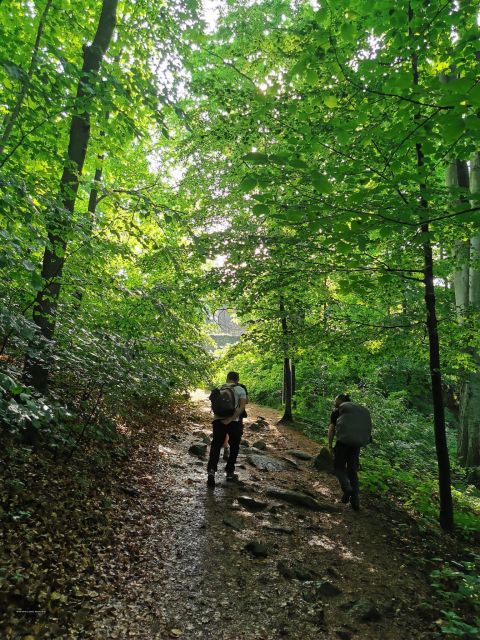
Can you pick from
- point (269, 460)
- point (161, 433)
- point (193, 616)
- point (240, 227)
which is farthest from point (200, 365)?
point (193, 616)

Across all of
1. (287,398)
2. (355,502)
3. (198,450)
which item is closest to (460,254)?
(355,502)

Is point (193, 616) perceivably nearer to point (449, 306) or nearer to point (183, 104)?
point (449, 306)

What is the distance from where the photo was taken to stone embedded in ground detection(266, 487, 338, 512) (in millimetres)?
6500

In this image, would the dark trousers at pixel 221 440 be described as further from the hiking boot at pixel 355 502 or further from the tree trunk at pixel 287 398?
the tree trunk at pixel 287 398

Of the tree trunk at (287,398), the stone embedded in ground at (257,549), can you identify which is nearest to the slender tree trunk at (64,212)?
the stone embedded in ground at (257,549)

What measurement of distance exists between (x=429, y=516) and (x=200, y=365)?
6.33 m

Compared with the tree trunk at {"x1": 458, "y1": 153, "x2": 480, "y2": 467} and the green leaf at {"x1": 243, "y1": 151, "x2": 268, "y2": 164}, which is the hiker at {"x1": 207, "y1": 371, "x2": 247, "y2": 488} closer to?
the green leaf at {"x1": 243, "y1": 151, "x2": 268, "y2": 164}

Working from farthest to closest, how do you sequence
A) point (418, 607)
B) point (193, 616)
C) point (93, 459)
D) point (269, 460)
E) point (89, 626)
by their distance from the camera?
1. point (269, 460)
2. point (93, 459)
3. point (418, 607)
4. point (193, 616)
5. point (89, 626)

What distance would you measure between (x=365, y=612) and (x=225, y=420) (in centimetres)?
359

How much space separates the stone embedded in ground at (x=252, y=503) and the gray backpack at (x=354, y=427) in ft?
5.75

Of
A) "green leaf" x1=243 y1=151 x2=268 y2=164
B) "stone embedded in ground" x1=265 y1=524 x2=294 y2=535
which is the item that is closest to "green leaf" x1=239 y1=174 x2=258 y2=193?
"green leaf" x1=243 y1=151 x2=268 y2=164

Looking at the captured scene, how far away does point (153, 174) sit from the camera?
45.4ft

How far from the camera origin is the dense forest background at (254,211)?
3.47 m

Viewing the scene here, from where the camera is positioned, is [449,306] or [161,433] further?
[161,433]
